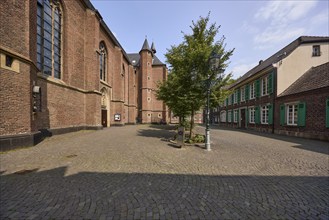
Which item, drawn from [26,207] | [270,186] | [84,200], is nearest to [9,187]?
[26,207]

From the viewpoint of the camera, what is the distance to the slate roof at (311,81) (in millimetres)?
14022

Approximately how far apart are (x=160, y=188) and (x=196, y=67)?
8.14m

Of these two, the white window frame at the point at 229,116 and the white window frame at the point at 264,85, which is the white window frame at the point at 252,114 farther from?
the white window frame at the point at 229,116

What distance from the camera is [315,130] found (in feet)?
44.4

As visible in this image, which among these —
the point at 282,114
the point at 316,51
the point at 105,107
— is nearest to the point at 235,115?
the point at 282,114

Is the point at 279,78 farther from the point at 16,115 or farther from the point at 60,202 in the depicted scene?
the point at 16,115

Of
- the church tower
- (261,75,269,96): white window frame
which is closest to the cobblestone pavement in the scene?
(261,75,269,96): white window frame

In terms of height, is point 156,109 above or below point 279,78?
below

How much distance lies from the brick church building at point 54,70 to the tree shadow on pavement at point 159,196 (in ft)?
16.4

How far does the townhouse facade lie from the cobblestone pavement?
25.8 feet

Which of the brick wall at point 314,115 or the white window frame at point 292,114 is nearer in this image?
the brick wall at point 314,115

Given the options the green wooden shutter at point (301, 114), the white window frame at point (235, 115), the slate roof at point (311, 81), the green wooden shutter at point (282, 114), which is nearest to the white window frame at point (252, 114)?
the white window frame at point (235, 115)

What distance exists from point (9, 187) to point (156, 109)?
4107 centimetres

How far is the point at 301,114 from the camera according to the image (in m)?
14.8
